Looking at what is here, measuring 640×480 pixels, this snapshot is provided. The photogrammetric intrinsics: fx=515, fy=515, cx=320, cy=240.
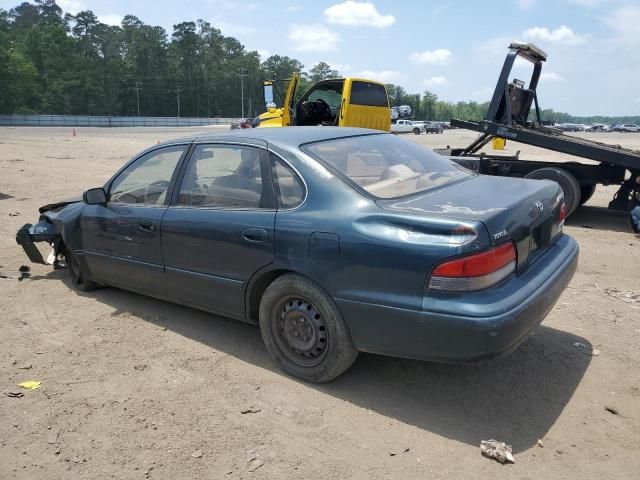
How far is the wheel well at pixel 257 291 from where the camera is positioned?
349 cm

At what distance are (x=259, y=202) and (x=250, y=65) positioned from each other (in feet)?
443

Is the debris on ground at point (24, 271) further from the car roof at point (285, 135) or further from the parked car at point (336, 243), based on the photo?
the car roof at point (285, 135)

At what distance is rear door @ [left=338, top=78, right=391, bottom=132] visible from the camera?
477 inches

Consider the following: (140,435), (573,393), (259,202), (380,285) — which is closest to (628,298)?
(573,393)

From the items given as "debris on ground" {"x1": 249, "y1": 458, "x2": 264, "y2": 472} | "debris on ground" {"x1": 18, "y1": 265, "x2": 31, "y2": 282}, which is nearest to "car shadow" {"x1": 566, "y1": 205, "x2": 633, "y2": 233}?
"debris on ground" {"x1": 249, "y1": 458, "x2": 264, "y2": 472}

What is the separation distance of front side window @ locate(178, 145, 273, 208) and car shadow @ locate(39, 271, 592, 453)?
1.14 metres

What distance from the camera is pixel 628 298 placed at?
16.4ft

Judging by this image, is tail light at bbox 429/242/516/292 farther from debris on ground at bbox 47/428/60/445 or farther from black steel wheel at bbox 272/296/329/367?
debris on ground at bbox 47/428/60/445

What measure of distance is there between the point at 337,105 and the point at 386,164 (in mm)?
9415

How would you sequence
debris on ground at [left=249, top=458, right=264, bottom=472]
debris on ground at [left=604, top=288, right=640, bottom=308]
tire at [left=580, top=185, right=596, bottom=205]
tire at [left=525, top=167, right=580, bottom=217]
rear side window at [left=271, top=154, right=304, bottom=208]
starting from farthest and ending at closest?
tire at [left=580, top=185, right=596, bottom=205] < tire at [left=525, top=167, right=580, bottom=217] < debris on ground at [left=604, top=288, right=640, bottom=308] < rear side window at [left=271, top=154, right=304, bottom=208] < debris on ground at [left=249, top=458, right=264, bottom=472]

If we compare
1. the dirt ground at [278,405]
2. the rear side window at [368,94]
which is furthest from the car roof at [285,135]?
the rear side window at [368,94]

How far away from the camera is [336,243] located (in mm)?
3068

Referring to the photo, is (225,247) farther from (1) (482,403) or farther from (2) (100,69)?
(2) (100,69)

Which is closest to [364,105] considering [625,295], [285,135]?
[625,295]
